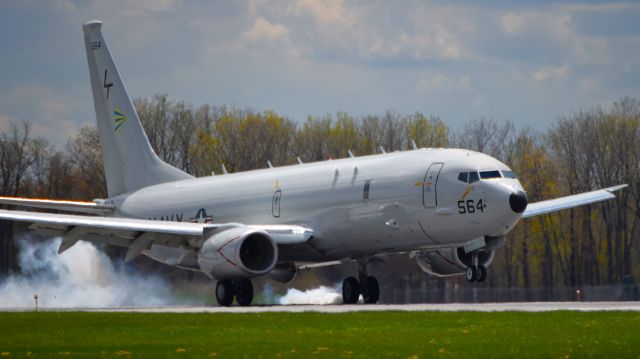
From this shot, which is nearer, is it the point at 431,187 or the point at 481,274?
the point at 481,274

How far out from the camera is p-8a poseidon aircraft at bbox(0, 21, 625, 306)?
39.2 m

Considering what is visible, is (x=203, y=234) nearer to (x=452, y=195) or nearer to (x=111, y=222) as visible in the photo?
(x=111, y=222)

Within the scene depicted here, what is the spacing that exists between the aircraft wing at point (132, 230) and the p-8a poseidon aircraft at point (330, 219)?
0.04 m

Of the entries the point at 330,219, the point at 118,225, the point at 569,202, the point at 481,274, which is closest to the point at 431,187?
the point at 481,274

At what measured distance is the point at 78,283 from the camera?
2103 inches

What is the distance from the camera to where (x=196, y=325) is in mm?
28797

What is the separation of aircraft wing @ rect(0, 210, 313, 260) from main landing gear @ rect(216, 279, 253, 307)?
162cm

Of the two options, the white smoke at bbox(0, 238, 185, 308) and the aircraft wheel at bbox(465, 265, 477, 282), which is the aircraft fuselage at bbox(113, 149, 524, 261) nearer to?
the aircraft wheel at bbox(465, 265, 477, 282)

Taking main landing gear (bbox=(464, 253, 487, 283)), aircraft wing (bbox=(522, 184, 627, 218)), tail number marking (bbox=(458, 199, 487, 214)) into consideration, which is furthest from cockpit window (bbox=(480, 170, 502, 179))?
aircraft wing (bbox=(522, 184, 627, 218))

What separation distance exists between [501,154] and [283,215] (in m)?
49.2

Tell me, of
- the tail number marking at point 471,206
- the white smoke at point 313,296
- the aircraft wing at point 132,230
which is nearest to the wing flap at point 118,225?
the aircraft wing at point 132,230

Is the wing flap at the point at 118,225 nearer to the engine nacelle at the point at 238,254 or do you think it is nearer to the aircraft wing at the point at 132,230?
the aircraft wing at the point at 132,230

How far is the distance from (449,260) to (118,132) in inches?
643

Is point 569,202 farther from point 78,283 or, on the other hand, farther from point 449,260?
point 78,283
